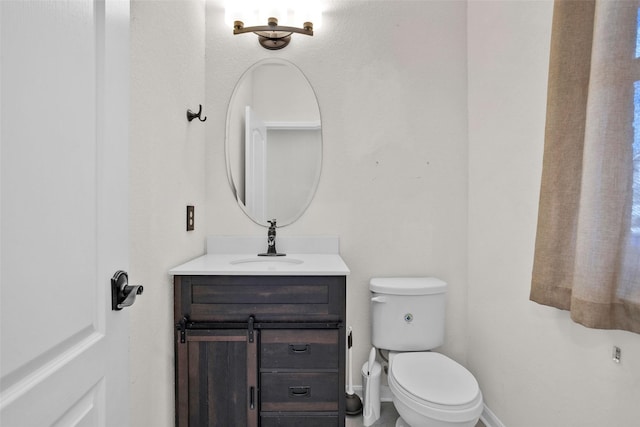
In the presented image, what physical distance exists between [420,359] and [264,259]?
3.07 feet

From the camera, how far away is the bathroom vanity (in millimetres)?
1403

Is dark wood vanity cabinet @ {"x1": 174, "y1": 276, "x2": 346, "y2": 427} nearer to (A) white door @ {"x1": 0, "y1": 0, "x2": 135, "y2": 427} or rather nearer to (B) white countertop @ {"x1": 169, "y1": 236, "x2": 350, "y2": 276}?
(B) white countertop @ {"x1": 169, "y1": 236, "x2": 350, "y2": 276}

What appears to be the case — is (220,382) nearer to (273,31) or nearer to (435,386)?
(435,386)

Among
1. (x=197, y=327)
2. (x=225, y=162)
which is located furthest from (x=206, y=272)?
(x=225, y=162)

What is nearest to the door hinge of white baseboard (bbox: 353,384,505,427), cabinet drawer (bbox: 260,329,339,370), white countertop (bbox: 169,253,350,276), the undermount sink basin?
white countertop (bbox: 169,253,350,276)

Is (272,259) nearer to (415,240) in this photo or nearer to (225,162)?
(225,162)

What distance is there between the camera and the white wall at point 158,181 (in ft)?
3.78

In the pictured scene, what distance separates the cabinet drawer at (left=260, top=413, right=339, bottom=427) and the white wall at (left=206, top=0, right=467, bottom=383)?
2.10 feet

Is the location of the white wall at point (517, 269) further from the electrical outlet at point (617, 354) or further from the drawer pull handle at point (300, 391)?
the drawer pull handle at point (300, 391)

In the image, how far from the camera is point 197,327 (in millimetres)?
1426

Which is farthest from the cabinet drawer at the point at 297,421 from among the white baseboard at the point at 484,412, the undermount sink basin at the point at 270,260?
the undermount sink basin at the point at 270,260

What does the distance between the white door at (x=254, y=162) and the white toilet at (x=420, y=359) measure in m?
0.82

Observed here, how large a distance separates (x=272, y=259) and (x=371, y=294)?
0.60 meters

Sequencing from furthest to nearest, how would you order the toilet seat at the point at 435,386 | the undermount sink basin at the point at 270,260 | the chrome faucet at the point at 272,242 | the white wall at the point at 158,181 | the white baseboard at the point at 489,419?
the chrome faucet at the point at 272,242 < the undermount sink basin at the point at 270,260 < the white baseboard at the point at 489,419 < the toilet seat at the point at 435,386 < the white wall at the point at 158,181
